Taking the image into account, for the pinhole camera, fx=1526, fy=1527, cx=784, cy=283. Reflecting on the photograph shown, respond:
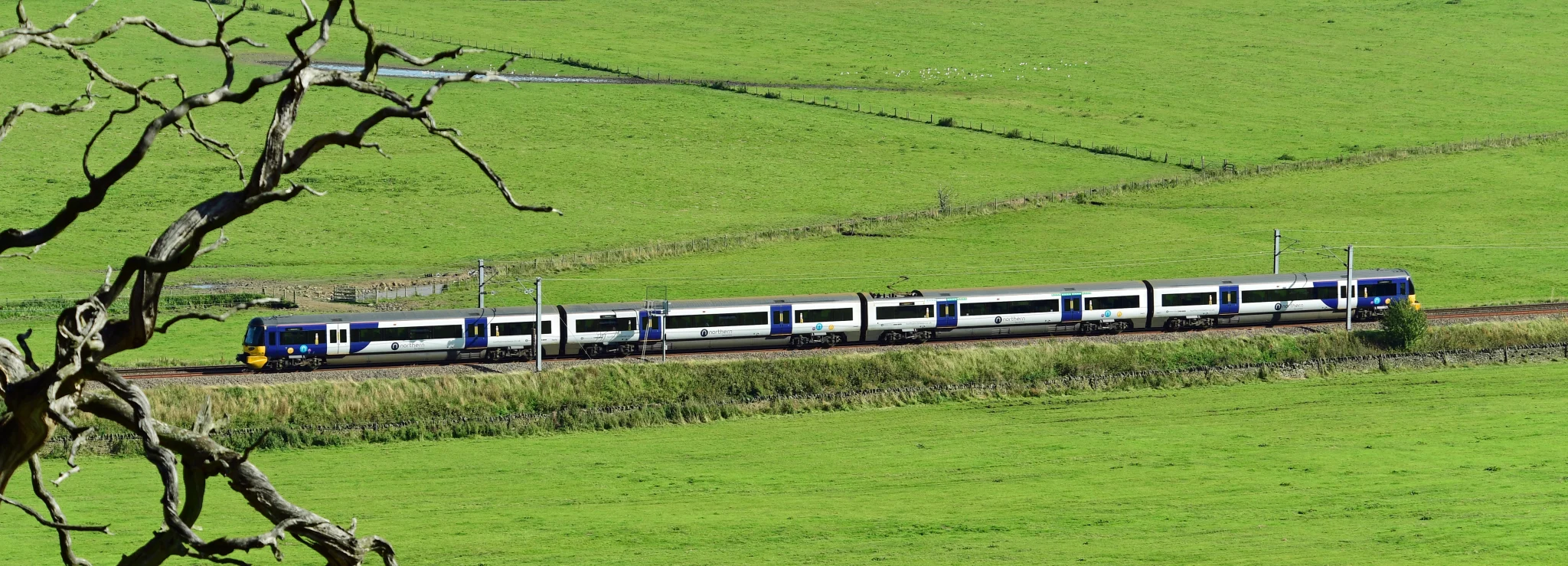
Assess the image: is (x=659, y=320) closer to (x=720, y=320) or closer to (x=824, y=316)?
(x=720, y=320)

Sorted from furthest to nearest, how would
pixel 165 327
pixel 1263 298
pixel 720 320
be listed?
pixel 1263 298
pixel 720 320
pixel 165 327

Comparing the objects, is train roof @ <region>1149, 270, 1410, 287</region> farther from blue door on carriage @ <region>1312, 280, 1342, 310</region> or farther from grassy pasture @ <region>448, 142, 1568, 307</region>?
grassy pasture @ <region>448, 142, 1568, 307</region>

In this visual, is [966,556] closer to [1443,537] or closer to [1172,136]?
[1443,537]

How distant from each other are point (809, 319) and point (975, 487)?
21431 millimetres

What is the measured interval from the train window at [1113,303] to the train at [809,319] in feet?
0.15

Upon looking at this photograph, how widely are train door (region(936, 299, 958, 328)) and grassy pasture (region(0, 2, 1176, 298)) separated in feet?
84.8

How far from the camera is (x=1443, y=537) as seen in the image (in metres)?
32.3

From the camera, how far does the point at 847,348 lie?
61719 mm

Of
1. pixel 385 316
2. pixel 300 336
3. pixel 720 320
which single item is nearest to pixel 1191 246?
pixel 720 320

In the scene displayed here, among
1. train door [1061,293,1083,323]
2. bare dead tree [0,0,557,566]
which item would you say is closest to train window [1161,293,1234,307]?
train door [1061,293,1083,323]

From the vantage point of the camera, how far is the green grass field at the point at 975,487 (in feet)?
108

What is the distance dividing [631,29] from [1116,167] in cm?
6025

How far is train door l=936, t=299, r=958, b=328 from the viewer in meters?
63.5

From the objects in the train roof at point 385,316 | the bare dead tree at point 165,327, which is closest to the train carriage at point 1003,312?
the train roof at point 385,316
